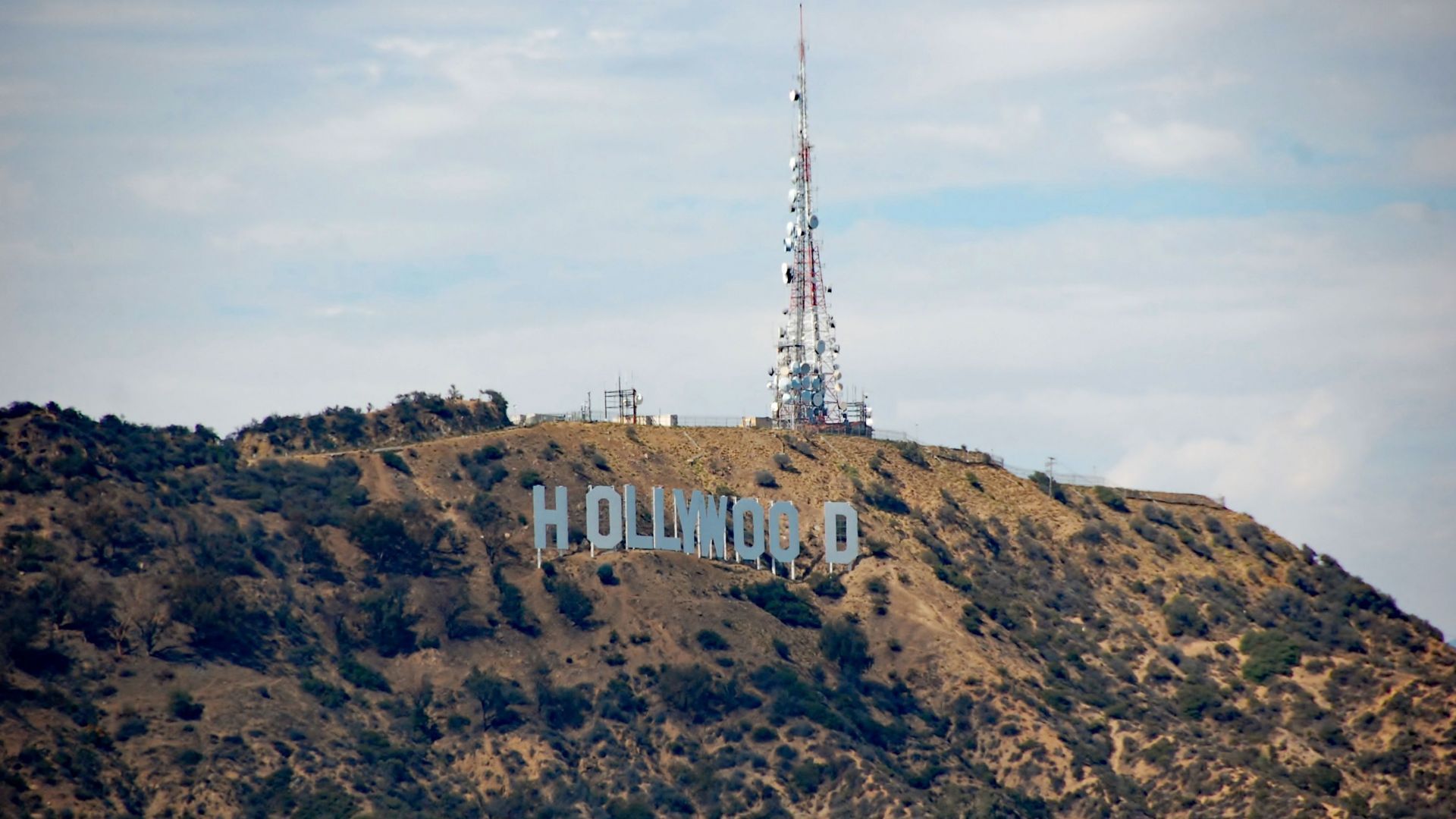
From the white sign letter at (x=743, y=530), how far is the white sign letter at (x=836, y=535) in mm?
3401

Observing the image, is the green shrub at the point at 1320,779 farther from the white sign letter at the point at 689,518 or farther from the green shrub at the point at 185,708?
the green shrub at the point at 185,708

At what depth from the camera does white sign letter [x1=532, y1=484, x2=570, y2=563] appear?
11281 centimetres

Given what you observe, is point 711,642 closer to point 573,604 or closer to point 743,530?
point 573,604

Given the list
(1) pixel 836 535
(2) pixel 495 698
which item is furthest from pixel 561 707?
(1) pixel 836 535

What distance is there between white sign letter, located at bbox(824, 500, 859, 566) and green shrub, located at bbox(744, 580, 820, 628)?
295 centimetres

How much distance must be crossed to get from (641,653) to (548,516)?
26.3 ft

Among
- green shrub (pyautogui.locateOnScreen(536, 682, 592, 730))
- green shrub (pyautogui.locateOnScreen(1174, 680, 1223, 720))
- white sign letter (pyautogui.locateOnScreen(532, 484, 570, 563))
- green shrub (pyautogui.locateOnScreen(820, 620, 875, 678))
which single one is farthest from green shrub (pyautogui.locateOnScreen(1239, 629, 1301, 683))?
white sign letter (pyautogui.locateOnScreen(532, 484, 570, 563))

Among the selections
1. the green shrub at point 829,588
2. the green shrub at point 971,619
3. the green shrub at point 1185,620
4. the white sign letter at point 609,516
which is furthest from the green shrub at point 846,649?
the green shrub at point 1185,620

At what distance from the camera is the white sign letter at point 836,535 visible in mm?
120000

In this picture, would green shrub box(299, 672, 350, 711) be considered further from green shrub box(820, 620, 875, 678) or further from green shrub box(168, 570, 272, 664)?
green shrub box(820, 620, 875, 678)

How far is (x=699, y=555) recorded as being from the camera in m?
119

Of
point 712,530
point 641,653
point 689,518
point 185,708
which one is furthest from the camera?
point 712,530

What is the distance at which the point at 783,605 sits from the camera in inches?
4638

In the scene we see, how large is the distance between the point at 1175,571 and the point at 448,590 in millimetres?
39989
